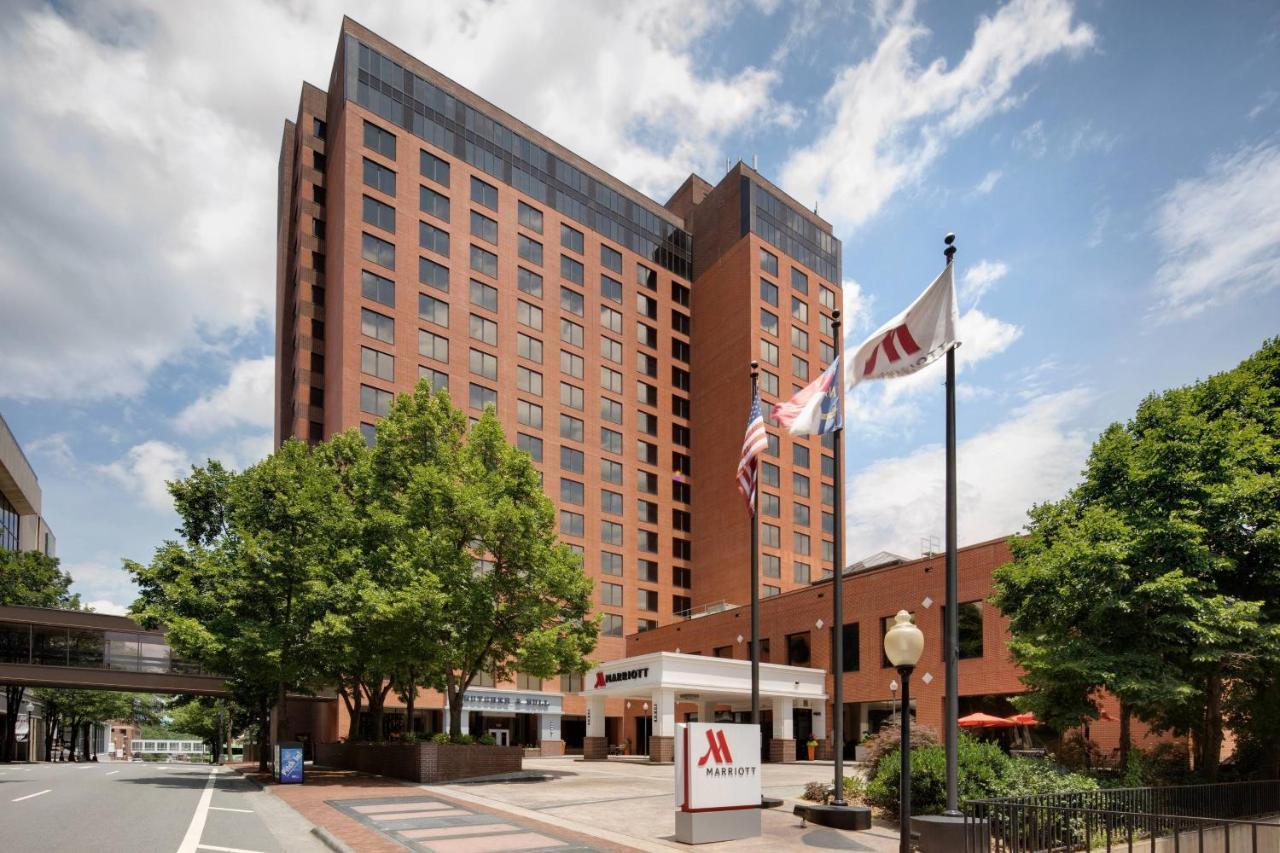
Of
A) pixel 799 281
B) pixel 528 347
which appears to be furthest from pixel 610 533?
pixel 799 281

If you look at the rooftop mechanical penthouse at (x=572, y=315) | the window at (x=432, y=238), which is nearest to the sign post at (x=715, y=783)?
the rooftop mechanical penthouse at (x=572, y=315)

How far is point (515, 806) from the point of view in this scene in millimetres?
22672

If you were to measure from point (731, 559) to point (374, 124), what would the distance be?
4322 centimetres

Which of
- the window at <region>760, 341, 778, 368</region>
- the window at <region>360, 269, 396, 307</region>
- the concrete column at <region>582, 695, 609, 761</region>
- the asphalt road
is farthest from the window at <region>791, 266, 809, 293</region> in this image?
the asphalt road

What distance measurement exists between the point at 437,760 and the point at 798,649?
25.5 meters

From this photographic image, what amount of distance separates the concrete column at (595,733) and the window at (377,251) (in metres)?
32.4

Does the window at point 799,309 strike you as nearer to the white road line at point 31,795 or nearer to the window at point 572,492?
the window at point 572,492

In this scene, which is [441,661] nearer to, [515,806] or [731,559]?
[515,806]

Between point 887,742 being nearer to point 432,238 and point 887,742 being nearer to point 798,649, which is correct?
point 798,649

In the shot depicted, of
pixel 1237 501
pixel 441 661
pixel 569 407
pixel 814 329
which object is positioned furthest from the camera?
pixel 814 329

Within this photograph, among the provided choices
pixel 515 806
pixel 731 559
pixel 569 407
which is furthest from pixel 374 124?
pixel 515 806

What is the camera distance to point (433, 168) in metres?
65.9

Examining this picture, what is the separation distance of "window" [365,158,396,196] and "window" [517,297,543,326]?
1257 centimetres

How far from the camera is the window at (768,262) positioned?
79.5 metres
